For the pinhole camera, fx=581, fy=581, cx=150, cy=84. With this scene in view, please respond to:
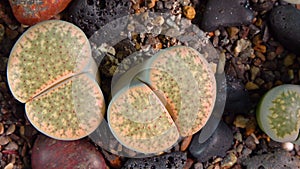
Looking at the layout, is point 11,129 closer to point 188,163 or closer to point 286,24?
point 188,163

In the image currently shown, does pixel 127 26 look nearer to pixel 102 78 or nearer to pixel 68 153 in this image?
pixel 102 78

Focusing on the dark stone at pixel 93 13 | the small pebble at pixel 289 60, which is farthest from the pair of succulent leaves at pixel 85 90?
the small pebble at pixel 289 60

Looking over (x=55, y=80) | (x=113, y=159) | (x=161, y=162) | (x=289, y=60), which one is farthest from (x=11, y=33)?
(x=289, y=60)

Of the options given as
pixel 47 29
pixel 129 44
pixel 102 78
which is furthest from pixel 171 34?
pixel 47 29

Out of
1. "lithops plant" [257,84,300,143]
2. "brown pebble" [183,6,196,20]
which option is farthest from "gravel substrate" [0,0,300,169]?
"lithops plant" [257,84,300,143]

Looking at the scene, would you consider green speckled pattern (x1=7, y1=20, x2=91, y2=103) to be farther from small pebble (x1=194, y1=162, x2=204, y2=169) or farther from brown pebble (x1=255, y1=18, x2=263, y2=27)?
brown pebble (x1=255, y1=18, x2=263, y2=27)

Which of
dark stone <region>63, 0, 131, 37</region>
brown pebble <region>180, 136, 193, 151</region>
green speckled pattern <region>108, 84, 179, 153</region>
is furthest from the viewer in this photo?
brown pebble <region>180, 136, 193, 151</region>
